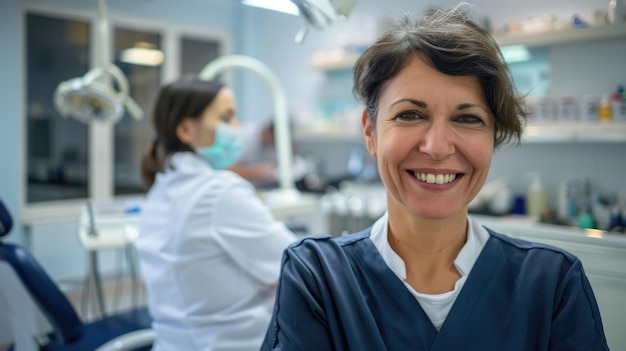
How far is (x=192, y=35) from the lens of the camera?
446 centimetres

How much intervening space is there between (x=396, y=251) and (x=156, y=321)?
33.5 inches

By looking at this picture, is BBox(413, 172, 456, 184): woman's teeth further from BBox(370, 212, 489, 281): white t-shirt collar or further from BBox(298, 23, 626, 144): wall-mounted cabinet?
BBox(298, 23, 626, 144): wall-mounted cabinet

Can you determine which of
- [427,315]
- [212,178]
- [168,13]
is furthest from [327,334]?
[168,13]

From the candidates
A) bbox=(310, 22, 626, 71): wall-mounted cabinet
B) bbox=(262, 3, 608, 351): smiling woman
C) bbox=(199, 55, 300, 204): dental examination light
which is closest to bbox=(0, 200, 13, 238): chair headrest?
bbox=(262, 3, 608, 351): smiling woman

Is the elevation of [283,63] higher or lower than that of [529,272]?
higher

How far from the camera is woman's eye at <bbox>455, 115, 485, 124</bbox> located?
2.66 feet

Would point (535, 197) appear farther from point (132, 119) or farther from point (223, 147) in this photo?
point (132, 119)

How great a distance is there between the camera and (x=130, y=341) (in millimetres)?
1586

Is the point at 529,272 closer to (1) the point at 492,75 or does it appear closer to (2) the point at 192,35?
(1) the point at 492,75

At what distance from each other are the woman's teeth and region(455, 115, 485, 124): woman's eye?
0.28ft

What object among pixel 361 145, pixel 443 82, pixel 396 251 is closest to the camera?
pixel 443 82

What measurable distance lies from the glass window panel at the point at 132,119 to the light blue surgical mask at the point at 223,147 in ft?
8.07

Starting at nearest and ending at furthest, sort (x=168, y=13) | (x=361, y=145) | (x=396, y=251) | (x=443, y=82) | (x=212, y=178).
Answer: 1. (x=443, y=82)
2. (x=396, y=251)
3. (x=212, y=178)
4. (x=361, y=145)
5. (x=168, y=13)

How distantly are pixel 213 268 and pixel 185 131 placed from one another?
52 cm
